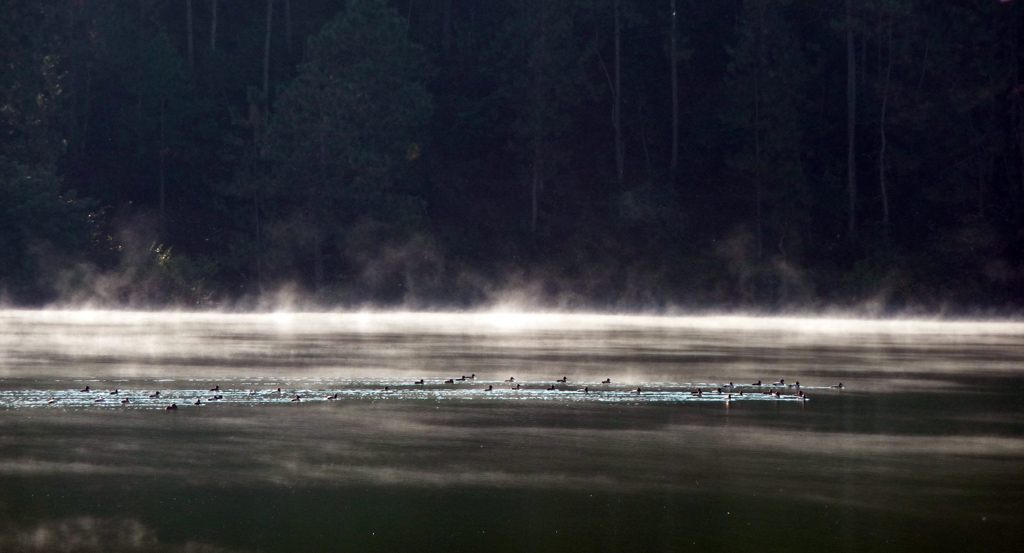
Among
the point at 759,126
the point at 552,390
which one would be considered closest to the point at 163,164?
the point at 759,126

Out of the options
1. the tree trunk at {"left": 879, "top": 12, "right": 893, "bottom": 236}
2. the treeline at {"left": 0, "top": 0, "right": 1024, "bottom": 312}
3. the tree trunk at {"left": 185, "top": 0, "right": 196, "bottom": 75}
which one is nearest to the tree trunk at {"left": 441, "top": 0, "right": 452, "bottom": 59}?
the treeline at {"left": 0, "top": 0, "right": 1024, "bottom": 312}

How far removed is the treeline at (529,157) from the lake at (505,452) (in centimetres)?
2997

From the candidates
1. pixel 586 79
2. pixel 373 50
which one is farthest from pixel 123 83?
pixel 586 79

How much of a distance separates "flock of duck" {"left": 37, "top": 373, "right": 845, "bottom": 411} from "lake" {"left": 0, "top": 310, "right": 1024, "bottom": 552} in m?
0.08

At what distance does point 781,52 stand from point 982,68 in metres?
7.55

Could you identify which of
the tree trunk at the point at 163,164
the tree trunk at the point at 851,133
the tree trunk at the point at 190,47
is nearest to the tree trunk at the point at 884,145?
the tree trunk at the point at 851,133

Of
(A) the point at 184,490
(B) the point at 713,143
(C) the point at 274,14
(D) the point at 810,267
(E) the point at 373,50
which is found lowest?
(A) the point at 184,490

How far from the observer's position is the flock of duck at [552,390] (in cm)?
1638

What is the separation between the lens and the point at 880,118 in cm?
5466

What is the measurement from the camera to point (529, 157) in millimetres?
60281

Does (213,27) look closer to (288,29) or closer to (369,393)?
(288,29)

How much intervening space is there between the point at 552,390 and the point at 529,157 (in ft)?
141

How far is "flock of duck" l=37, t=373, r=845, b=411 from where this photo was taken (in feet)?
53.7

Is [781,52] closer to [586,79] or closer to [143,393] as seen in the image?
[586,79]
